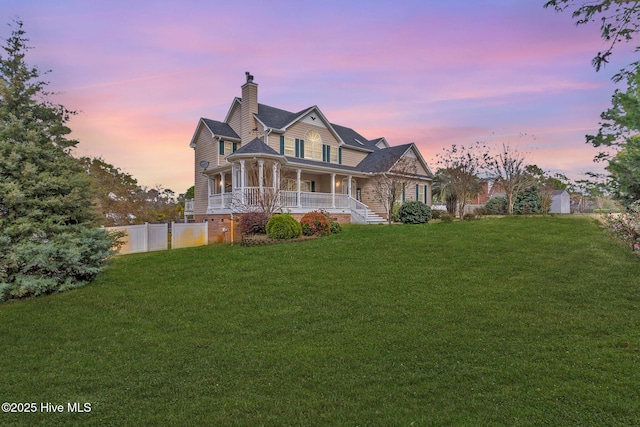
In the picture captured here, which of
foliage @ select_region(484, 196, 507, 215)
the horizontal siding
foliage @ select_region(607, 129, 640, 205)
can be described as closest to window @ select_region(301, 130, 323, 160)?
the horizontal siding

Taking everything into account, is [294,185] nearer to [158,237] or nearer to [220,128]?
[220,128]

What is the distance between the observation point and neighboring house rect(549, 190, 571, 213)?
119 ft

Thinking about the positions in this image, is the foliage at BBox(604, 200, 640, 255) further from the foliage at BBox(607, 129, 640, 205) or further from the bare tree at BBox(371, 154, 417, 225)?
the bare tree at BBox(371, 154, 417, 225)

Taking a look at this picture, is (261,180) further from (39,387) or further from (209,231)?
(39,387)

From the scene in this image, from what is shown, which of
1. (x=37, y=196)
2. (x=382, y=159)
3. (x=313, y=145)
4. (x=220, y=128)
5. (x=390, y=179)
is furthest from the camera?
(x=382, y=159)

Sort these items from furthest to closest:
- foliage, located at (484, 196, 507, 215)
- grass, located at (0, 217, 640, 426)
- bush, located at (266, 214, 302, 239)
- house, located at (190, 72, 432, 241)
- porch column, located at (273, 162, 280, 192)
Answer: foliage, located at (484, 196, 507, 215) → house, located at (190, 72, 432, 241) → porch column, located at (273, 162, 280, 192) → bush, located at (266, 214, 302, 239) → grass, located at (0, 217, 640, 426)

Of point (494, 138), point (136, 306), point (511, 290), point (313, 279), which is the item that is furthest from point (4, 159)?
point (494, 138)

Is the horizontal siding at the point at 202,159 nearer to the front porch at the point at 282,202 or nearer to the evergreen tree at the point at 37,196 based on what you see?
the front porch at the point at 282,202

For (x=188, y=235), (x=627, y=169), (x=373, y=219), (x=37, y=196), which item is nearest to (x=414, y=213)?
(x=373, y=219)

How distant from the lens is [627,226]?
8.76 m

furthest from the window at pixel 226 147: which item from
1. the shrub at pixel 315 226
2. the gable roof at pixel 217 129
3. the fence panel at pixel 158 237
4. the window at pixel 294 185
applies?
the shrub at pixel 315 226

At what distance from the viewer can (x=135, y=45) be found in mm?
11992

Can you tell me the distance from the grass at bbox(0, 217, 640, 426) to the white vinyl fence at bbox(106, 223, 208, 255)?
20.9 ft

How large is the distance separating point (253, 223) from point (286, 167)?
571 centimetres
